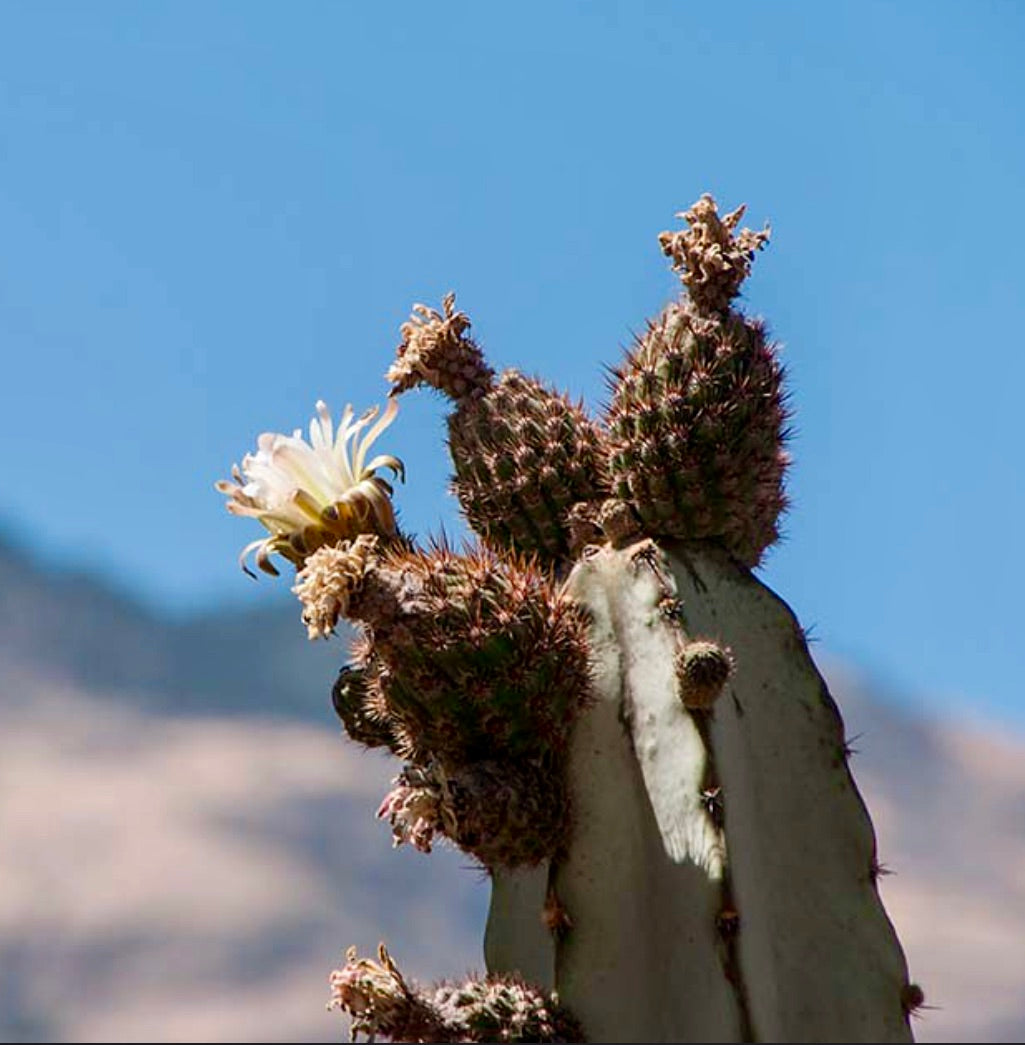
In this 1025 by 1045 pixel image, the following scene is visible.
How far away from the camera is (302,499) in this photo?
235 inches

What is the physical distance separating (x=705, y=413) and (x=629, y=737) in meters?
0.95

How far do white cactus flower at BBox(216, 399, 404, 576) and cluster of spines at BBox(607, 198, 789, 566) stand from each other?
70 centimetres

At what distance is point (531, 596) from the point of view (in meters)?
5.41

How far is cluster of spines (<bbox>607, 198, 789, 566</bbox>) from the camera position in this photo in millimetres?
5871

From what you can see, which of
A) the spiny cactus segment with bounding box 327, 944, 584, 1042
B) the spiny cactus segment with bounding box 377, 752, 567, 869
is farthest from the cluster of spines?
the spiny cactus segment with bounding box 327, 944, 584, 1042

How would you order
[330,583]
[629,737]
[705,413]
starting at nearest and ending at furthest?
[330,583] < [629,737] < [705,413]

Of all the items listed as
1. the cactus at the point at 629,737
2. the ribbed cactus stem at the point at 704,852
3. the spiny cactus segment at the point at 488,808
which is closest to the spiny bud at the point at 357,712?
the cactus at the point at 629,737

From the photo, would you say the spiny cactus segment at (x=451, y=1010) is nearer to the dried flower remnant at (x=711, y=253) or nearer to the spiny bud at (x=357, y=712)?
the spiny bud at (x=357, y=712)

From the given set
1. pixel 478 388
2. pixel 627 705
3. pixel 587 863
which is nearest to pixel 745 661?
pixel 627 705

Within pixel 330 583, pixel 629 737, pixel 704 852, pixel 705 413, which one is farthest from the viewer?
pixel 705 413

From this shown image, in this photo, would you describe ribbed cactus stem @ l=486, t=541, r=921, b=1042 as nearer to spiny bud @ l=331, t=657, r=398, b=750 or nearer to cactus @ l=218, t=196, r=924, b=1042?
cactus @ l=218, t=196, r=924, b=1042

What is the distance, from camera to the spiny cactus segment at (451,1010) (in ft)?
17.0

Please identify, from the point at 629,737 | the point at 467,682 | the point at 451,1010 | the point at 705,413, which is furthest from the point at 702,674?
the point at 451,1010

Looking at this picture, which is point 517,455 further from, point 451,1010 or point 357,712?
point 451,1010
